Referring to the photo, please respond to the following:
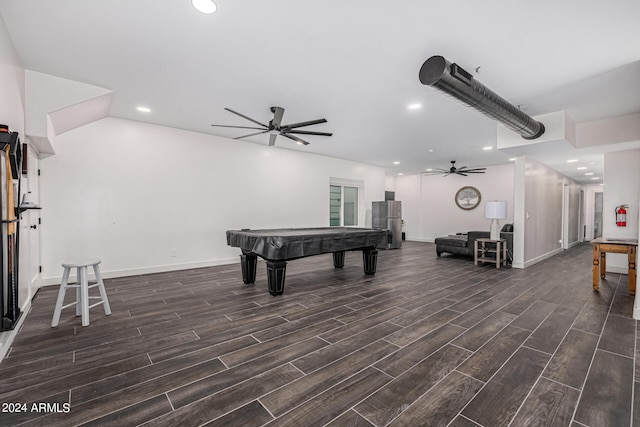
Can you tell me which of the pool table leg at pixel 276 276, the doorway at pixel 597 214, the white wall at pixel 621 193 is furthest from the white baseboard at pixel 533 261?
the doorway at pixel 597 214

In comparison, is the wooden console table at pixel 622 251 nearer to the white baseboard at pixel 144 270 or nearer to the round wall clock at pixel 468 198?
the round wall clock at pixel 468 198

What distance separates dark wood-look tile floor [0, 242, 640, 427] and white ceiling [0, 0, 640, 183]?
2.62 m

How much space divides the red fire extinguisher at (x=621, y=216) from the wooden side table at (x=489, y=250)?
1803mm

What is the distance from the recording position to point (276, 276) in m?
3.62

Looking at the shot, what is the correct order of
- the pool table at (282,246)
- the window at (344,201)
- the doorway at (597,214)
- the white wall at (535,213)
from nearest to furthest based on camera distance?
the pool table at (282,246) → the white wall at (535,213) → the window at (344,201) → the doorway at (597,214)

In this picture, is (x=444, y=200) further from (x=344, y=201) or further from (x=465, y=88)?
(x=465, y=88)

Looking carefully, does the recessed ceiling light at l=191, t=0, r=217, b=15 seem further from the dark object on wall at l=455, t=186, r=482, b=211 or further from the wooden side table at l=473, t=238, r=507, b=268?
the dark object on wall at l=455, t=186, r=482, b=211

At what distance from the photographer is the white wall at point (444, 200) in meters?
8.91

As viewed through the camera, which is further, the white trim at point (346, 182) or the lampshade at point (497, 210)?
the white trim at point (346, 182)

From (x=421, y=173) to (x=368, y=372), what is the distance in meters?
9.78

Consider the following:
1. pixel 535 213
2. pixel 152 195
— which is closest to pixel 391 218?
pixel 535 213

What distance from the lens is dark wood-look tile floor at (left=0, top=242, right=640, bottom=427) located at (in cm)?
152

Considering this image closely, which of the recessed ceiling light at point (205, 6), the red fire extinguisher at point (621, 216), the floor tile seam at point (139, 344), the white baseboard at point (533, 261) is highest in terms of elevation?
the recessed ceiling light at point (205, 6)

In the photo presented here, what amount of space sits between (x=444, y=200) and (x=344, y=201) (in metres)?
4.09
